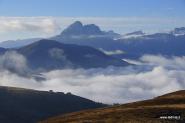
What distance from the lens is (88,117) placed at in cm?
7794

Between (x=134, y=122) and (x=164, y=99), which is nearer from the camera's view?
(x=134, y=122)

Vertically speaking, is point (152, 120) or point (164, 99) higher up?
point (164, 99)

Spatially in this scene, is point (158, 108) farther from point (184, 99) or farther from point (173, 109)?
point (184, 99)

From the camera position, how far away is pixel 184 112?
7512 centimetres

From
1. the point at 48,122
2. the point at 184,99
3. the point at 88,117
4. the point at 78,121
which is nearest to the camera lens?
the point at 78,121

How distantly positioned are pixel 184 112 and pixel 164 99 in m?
22.2

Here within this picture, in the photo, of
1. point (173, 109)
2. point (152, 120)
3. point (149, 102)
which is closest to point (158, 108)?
point (173, 109)

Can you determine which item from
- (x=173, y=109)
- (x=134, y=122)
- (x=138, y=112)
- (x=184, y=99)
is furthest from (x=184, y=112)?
(x=184, y=99)

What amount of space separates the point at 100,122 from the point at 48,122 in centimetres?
1909

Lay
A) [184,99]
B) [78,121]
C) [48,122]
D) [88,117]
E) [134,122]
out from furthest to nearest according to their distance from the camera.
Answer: [184,99] < [48,122] < [88,117] < [78,121] < [134,122]

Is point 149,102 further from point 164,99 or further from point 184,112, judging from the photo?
point 184,112

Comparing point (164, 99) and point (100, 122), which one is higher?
point (164, 99)

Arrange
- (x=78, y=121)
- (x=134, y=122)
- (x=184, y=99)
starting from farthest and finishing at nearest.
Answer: (x=184, y=99) → (x=78, y=121) → (x=134, y=122)

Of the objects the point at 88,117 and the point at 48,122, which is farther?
the point at 48,122
